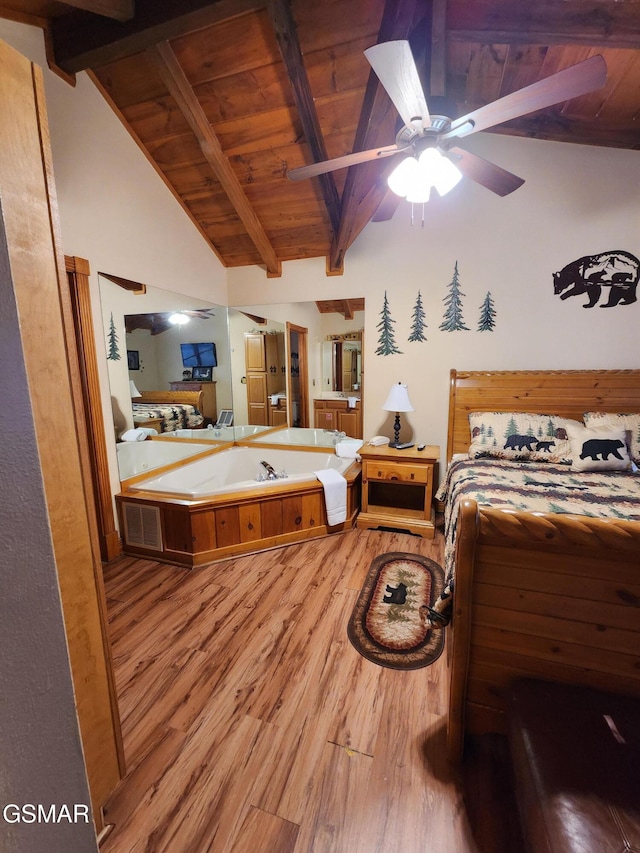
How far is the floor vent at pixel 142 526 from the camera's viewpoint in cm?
242

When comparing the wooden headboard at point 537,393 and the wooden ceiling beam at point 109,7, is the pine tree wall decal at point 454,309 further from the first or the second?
the wooden ceiling beam at point 109,7

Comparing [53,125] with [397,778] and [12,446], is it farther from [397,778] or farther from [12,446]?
[397,778]

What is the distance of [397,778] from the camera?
1147 mm

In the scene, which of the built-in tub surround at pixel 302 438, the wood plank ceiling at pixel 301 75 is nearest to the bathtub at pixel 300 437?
the built-in tub surround at pixel 302 438

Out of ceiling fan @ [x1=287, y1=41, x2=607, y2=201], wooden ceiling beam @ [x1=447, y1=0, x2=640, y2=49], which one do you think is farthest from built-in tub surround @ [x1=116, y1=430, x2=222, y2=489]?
wooden ceiling beam @ [x1=447, y1=0, x2=640, y2=49]

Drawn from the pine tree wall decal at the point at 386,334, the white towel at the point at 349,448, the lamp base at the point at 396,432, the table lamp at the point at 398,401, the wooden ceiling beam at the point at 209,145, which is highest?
the wooden ceiling beam at the point at 209,145

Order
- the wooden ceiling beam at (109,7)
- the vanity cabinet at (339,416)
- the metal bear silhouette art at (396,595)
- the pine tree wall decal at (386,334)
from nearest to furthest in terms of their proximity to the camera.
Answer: the wooden ceiling beam at (109,7) → the metal bear silhouette art at (396,595) → the pine tree wall decal at (386,334) → the vanity cabinet at (339,416)

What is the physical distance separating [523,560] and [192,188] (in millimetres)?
3407

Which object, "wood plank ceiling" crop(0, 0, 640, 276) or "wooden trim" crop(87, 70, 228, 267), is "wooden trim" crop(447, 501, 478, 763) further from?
"wooden trim" crop(87, 70, 228, 267)

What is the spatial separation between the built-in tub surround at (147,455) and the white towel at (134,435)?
30mm

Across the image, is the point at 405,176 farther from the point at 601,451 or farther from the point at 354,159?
the point at 601,451

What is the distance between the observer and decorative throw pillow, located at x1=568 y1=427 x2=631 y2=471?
2174 mm

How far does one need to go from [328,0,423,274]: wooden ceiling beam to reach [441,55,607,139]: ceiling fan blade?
2.26 ft

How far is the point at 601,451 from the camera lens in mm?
2195
